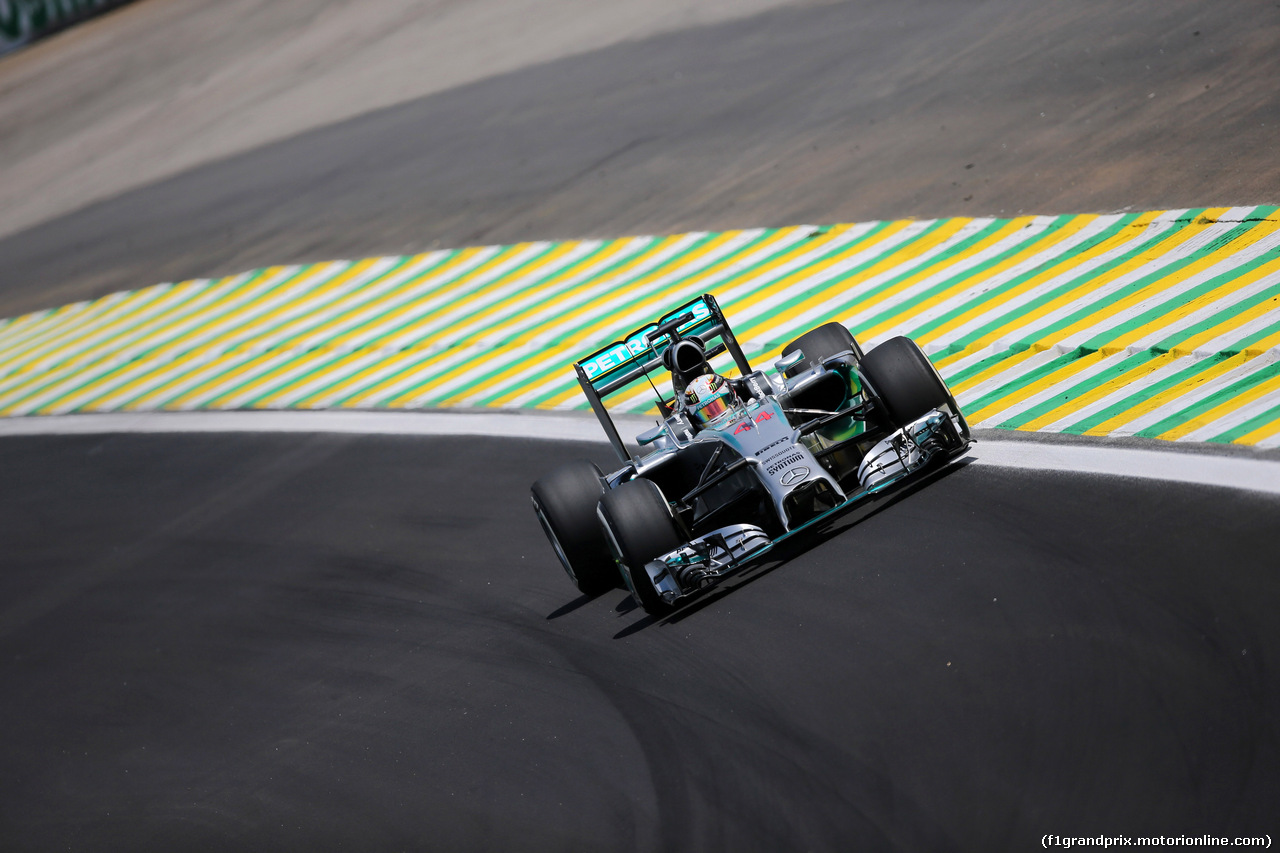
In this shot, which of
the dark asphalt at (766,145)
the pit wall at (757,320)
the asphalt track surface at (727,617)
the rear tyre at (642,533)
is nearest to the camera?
the asphalt track surface at (727,617)

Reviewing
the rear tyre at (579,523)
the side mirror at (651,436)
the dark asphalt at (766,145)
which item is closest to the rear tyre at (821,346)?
the side mirror at (651,436)

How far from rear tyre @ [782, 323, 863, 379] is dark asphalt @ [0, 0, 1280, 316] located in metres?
5.06

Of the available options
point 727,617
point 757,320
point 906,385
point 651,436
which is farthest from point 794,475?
point 757,320

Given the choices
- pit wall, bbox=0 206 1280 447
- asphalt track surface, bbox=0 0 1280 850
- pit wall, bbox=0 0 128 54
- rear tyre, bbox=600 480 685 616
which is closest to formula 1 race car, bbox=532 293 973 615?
rear tyre, bbox=600 480 685 616

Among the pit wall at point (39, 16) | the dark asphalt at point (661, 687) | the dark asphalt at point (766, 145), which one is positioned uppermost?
the pit wall at point (39, 16)

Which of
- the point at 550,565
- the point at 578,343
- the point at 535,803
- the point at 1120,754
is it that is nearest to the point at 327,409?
the point at 578,343

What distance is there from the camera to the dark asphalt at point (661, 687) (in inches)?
282

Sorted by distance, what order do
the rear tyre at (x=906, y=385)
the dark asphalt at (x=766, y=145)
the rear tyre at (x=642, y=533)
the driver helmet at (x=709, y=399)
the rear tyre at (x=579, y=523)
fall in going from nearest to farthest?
the rear tyre at (x=642, y=533) → the rear tyre at (x=906, y=385) → the rear tyre at (x=579, y=523) → the driver helmet at (x=709, y=399) → the dark asphalt at (x=766, y=145)

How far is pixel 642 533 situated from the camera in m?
9.87

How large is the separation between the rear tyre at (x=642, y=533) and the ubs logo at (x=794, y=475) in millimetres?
834

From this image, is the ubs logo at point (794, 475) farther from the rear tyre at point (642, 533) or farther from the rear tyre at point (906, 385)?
the rear tyre at point (906, 385)

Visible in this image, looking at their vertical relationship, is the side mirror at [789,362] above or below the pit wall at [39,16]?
below

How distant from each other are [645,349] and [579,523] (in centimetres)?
170

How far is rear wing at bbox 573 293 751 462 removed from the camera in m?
11.6
